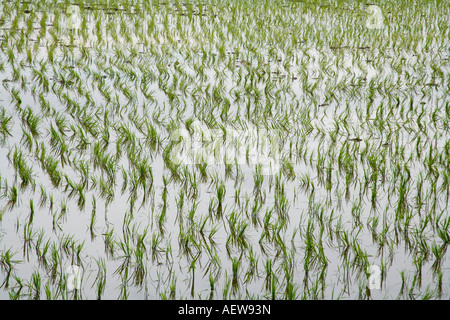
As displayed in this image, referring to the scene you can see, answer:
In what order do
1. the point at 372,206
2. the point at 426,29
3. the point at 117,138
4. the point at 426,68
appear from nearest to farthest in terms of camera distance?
the point at 372,206 < the point at 117,138 < the point at 426,68 < the point at 426,29

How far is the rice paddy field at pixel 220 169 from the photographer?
2326mm

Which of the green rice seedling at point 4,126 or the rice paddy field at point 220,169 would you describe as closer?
the rice paddy field at point 220,169

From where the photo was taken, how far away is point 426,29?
8.10m

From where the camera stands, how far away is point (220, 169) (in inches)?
133

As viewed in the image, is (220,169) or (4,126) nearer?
(220,169)

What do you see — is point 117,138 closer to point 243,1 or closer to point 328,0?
point 243,1

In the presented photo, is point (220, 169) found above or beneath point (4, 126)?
beneath

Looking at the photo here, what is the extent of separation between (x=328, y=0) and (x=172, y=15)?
3.26 m

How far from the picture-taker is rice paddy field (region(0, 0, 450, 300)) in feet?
7.63

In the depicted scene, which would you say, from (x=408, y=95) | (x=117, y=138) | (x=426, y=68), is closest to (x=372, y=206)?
(x=117, y=138)

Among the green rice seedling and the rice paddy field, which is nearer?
the rice paddy field

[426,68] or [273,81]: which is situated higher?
[426,68]
